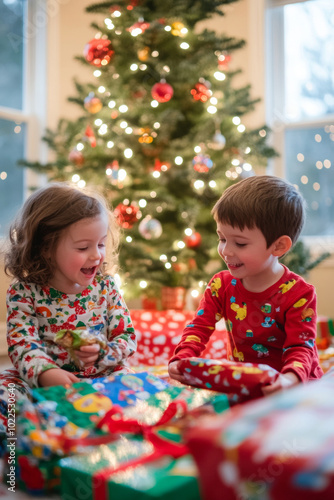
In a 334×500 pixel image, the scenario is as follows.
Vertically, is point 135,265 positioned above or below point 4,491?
above

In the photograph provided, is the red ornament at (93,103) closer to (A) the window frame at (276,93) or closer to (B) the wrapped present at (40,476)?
(A) the window frame at (276,93)

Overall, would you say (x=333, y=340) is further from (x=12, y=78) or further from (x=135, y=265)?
(x=12, y=78)

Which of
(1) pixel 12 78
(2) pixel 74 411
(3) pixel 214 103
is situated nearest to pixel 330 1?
(3) pixel 214 103

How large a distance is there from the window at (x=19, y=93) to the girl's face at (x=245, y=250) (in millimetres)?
2419

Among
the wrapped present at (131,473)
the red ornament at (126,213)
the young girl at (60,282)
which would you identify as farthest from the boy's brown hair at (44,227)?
the red ornament at (126,213)

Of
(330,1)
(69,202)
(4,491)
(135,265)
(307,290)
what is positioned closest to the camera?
(4,491)

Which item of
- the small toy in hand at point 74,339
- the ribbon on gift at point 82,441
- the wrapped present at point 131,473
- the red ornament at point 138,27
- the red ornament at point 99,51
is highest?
the red ornament at point 138,27

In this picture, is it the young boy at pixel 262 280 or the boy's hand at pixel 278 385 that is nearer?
the boy's hand at pixel 278 385

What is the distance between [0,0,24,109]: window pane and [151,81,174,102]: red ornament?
147 centimetres

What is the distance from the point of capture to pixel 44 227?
1.40m

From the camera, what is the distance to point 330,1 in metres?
3.54

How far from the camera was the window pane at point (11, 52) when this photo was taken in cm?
351

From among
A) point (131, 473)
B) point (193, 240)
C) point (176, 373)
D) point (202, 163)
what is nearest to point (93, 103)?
point (202, 163)

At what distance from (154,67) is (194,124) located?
34 cm
